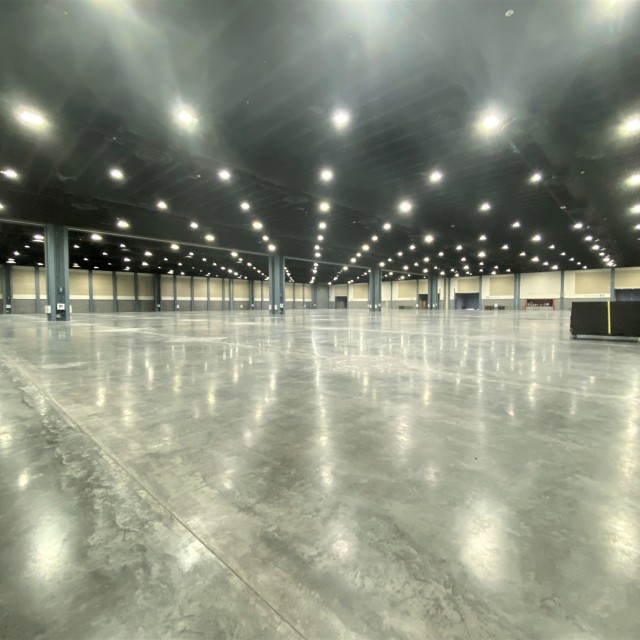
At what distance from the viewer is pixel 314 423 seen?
3455 millimetres

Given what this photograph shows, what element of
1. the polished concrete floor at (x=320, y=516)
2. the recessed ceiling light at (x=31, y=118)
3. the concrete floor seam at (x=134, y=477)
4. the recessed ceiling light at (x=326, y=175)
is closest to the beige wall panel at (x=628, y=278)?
the recessed ceiling light at (x=326, y=175)

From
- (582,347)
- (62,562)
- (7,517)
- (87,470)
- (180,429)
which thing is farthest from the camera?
(582,347)

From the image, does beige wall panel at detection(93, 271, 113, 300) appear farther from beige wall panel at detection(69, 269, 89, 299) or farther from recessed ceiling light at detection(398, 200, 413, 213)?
recessed ceiling light at detection(398, 200, 413, 213)

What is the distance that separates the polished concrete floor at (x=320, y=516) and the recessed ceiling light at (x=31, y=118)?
7.77 metres

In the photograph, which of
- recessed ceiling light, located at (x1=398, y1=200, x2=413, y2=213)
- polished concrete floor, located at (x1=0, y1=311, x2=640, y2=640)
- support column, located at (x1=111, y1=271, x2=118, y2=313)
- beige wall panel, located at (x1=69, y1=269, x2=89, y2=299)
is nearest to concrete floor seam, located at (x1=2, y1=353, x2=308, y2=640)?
polished concrete floor, located at (x1=0, y1=311, x2=640, y2=640)

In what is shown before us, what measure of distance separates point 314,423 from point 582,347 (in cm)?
952

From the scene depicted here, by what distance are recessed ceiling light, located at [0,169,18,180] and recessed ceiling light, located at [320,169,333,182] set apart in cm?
1082

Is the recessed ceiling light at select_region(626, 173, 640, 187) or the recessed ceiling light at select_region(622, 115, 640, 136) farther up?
the recessed ceiling light at select_region(626, 173, 640, 187)

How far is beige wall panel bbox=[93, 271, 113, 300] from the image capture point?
155 ft

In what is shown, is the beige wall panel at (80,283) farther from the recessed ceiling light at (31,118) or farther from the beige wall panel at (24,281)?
the recessed ceiling light at (31,118)

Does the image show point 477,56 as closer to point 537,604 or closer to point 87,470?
point 537,604

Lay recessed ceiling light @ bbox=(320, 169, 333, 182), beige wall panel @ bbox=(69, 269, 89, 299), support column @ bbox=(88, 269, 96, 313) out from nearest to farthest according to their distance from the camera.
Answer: recessed ceiling light @ bbox=(320, 169, 333, 182) < beige wall panel @ bbox=(69, 269, 89, 299) < support column @ bbox=(88, 269, 96, 313)

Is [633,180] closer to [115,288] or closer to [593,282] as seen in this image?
[593,282]

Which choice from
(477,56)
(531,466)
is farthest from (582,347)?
(531,466)
